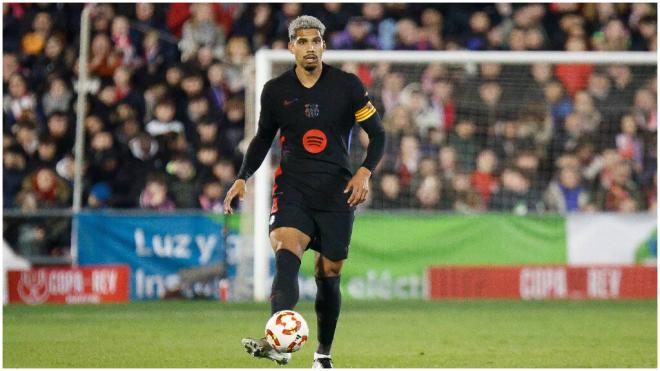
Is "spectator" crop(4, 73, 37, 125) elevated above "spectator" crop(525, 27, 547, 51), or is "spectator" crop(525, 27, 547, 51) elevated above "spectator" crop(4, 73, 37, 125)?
"spectator" crop(525, 27, 547, 51)

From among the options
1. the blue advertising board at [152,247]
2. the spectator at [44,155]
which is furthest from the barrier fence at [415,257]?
the spectator at [44,155]

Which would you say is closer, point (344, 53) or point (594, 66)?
point (344, 53)

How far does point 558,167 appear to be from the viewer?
17.7 metres

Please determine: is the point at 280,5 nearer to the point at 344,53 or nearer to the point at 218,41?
the point at 218,41

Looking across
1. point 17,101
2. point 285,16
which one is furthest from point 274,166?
point 17,101

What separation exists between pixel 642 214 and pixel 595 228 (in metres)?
0.61

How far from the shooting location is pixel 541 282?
1659 centimetres

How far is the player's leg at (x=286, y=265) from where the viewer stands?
7812 millimetres

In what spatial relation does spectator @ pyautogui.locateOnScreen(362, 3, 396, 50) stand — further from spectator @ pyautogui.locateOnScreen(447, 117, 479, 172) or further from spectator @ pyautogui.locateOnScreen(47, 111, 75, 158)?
spectator @ pyautogui.locateOnScreen(47, 111, 75, 158)

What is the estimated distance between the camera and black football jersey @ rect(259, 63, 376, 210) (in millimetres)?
8133

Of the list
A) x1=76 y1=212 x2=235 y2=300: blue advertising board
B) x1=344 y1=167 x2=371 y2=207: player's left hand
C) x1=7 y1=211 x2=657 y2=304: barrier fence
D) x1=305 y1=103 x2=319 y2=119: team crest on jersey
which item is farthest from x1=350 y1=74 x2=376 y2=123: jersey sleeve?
x1=76 y1=212 x2=235 y2=300: blue advertising board

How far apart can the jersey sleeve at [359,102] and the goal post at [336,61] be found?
7.88 meters

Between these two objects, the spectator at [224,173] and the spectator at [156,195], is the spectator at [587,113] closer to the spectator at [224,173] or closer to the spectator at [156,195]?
the spectator at [224,173]

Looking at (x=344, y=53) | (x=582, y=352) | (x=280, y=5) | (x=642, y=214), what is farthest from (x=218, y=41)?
(x=582, y=352)
